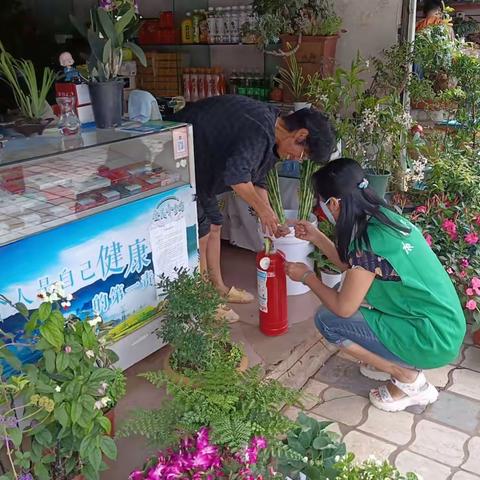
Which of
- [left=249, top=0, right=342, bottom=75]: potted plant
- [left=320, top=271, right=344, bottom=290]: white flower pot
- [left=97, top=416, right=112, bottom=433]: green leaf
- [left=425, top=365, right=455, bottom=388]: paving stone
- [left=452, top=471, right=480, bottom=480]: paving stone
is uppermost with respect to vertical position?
A: [left=249, top=0, right=342, bottom=75]: potted plant

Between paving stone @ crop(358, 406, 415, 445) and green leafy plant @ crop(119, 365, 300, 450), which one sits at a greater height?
green leafy plant @ crop(119, 365, 300, 450)

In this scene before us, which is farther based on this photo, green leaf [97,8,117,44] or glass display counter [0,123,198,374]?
green leaf [97,8,117,44]

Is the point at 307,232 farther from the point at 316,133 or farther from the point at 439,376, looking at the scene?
the point at 439,376

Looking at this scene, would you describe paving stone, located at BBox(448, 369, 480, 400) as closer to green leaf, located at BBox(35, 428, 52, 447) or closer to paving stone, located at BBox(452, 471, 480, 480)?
paving stone, located at BBox(452, 471, 480, 480)

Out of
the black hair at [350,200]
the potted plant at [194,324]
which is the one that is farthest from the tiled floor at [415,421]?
the black hair at [350,200]

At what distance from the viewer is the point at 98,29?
2604 mm

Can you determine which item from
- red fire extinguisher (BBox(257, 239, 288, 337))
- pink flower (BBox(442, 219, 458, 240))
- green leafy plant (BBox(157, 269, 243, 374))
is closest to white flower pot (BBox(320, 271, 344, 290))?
red fire extinguisher (BBox(257, 239, 288, 337))

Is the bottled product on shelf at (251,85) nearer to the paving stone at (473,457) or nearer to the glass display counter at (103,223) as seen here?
the glass display counter at (103,223)

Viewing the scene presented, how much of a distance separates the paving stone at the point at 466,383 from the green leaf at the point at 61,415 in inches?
83.2

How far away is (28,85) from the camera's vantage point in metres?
2.62

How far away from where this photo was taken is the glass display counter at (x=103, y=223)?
2238mm

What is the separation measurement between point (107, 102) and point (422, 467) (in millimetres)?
2184

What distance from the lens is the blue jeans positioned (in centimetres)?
263

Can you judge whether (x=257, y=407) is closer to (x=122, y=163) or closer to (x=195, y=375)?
(x=195, y=375)
